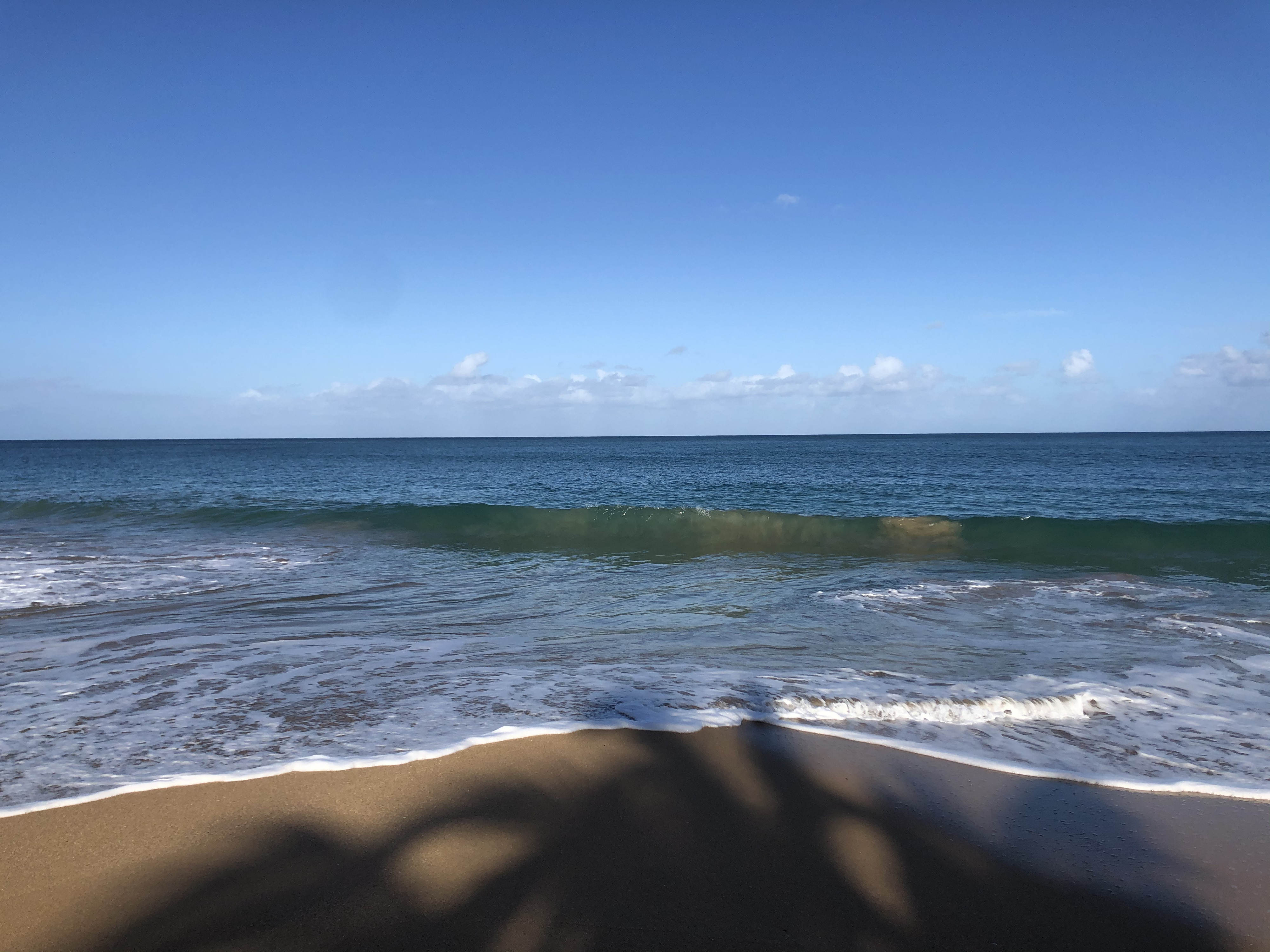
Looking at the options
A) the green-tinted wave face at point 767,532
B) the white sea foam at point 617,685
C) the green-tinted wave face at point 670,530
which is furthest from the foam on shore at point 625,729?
the green-tinted wave face at point 670,530

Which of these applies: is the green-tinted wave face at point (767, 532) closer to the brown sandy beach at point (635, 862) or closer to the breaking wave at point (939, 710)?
the breaking wave at point (939, 710)

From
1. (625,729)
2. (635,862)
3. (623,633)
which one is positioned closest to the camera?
(635,862)

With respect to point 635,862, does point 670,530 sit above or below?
below

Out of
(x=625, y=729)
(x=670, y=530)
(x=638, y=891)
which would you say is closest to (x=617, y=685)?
(x=625, y=729)

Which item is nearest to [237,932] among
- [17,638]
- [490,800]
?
Answer: [490,800]

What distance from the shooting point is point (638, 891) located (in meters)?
2.74

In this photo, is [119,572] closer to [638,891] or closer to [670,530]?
[670,530]

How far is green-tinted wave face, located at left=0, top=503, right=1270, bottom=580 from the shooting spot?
13.9 meters

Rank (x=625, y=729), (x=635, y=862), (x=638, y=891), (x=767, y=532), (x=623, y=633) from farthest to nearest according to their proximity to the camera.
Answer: (x=767, y=532)
(x=623, y=633)
(x=625, y=729)
(x=635, y=862)
(x=638, y=891)

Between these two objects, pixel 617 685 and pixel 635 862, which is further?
pixel 617 685

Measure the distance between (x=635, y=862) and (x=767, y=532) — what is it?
1503 centimetres

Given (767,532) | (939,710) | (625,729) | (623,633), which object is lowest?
(767,532)

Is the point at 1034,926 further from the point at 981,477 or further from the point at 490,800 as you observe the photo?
the point at 981,477

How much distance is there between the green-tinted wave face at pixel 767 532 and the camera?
45.6ft
